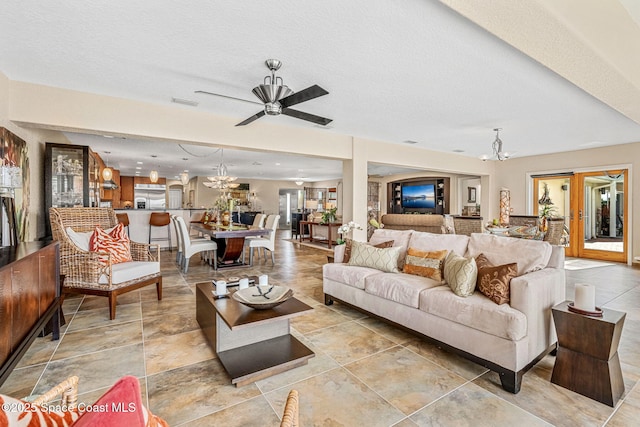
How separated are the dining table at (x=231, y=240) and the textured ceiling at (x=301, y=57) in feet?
6.34

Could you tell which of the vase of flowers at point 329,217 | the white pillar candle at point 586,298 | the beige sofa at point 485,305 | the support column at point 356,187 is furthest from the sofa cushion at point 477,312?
the vase of flowers at point 329,217

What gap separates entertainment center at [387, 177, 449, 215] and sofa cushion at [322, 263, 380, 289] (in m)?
8.15

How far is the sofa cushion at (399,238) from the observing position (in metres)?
3.41

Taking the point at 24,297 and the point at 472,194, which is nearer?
the point at 24,297

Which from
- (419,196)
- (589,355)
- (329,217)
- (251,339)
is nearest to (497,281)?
(589,355)

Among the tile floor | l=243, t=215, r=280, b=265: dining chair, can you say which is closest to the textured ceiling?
l=243, t=215, r=280, b=265: dining chair

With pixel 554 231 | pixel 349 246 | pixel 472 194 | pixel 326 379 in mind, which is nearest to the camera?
pixel 326 379

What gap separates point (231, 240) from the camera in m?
5.49

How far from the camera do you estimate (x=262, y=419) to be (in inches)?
67.3

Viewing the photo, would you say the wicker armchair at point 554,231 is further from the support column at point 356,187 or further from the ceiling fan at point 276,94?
the ceiling fan at point 276,94

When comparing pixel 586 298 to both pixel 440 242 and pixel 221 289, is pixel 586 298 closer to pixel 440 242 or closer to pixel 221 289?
pixel 440 242

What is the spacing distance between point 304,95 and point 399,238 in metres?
1.92

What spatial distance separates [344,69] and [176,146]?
485 centimetres

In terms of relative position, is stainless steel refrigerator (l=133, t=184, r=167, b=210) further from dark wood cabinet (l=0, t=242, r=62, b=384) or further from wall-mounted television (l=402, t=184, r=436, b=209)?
dark wood cabinet (l=0, t=242, r=62, b=384)
